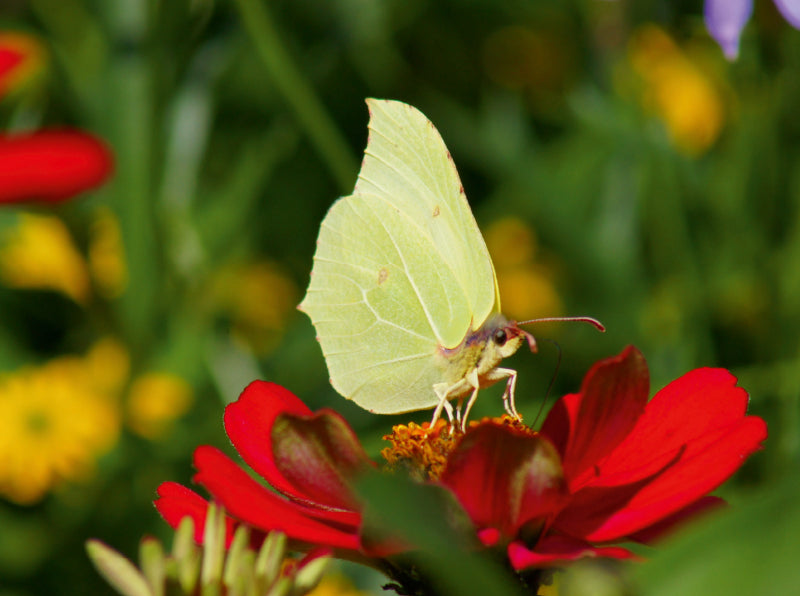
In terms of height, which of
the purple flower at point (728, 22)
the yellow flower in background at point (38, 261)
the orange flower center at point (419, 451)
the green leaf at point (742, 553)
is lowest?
the yellow flower in background at point (38, 261)

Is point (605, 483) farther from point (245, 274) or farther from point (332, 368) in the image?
point (245, 274)

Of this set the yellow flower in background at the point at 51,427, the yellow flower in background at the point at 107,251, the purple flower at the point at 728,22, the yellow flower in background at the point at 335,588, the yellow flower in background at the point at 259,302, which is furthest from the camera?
the yellow flower in background at the point at 259,302

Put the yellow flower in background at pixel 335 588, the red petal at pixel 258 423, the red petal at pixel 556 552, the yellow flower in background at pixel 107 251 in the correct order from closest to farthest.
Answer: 1. the red petal at pixel 556 552
2. the red petal at pixel 258 423
3. the yellow flower in background at pixel 335 588
4. the yellow flower in background at pixel 107 251

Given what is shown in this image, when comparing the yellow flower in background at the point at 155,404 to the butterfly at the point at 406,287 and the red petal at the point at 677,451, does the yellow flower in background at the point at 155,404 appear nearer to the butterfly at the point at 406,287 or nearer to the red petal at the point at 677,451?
the butterfly at the point at 406,287

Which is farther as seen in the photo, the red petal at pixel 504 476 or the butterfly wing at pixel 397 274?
the butterfly wing at pixel 397 274

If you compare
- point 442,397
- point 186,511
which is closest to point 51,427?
point 442,397

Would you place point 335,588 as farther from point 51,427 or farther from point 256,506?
point 256,506

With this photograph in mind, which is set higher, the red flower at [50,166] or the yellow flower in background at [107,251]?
the red flower at [50,166]

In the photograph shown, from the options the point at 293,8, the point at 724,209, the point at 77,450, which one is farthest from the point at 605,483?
the point at 293,8

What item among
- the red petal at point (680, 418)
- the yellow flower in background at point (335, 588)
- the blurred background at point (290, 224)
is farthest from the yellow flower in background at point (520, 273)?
the red petal at point (680, 418)
